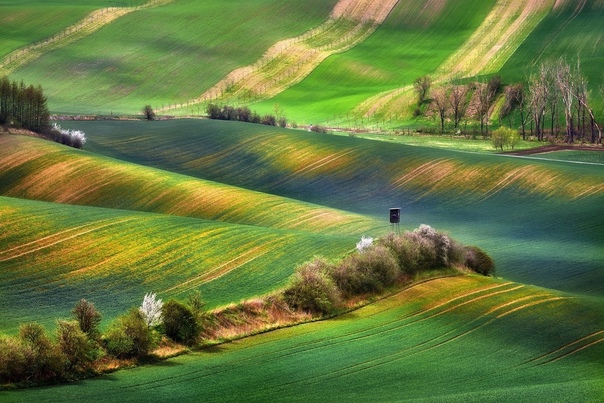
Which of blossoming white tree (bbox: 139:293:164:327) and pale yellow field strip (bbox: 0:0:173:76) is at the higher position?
pale yellow field strip (bbox: 0:0:173:76)

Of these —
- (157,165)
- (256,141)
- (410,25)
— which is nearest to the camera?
(157,165)

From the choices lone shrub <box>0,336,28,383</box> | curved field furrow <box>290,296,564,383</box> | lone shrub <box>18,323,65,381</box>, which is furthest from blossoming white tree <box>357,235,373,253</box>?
lone shrub <box>0,336,28,383</box>

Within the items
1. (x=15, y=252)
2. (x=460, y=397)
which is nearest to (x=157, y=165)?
(x=15, y=252)

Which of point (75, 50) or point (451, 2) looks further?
point (451, 2)

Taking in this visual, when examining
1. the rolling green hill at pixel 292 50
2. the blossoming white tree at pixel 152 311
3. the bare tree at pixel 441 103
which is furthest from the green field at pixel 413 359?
the rolling green hill at pixel 292 50

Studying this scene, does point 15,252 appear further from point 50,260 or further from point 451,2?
point 451,2

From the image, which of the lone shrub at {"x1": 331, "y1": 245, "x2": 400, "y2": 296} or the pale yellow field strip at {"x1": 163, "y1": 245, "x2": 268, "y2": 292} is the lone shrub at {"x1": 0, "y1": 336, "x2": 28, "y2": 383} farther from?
the lone shrub at {"x1": 331, "y1": 245, "x2": 400, "y2": 296}
